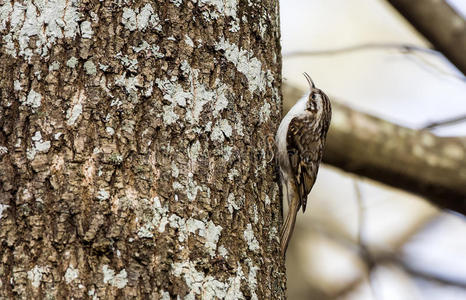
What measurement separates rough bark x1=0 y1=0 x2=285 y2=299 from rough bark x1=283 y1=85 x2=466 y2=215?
43.3 inches

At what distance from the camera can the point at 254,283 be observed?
153 cm

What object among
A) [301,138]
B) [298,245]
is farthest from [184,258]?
[298,245]

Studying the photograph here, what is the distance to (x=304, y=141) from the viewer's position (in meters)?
2.87

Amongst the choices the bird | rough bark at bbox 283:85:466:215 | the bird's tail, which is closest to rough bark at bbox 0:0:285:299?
the bird's tail

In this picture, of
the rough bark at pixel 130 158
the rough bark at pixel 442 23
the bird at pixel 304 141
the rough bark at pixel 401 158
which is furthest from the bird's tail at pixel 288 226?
the rough bark at pixel 442 23

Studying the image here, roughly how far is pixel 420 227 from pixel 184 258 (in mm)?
4481

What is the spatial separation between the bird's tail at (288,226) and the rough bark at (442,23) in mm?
852

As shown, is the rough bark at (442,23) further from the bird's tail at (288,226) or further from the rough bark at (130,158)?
the rough bark at (130,158)

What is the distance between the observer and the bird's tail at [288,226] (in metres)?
2.23

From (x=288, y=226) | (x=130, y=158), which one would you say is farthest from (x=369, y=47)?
(x=130, y=158)

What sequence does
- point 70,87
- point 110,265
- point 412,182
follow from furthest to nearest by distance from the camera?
1. point 412,182
2. point 70,87
3. point 110,265

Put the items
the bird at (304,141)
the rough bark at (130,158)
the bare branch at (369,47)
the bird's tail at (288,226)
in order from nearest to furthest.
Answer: the rough bark at (130,158) < the bird's tail at (288,226) < the bird at (304,141) < the bare branch at (369,47)

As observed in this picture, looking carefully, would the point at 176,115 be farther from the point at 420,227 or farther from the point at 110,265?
the point at 420,227

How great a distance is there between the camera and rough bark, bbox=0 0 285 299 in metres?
1.37
